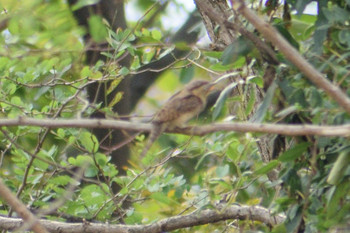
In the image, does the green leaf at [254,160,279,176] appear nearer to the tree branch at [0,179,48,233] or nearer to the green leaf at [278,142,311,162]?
the green leaf at [278,142,311,162]

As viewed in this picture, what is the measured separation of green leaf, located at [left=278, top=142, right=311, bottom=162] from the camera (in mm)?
2789

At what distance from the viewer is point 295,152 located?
Answer: 2.80 m

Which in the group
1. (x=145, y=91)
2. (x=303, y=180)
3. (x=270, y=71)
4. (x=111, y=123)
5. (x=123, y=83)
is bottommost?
(x=145, y=91)

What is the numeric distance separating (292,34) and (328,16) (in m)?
0.48

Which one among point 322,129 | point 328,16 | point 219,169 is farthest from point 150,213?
point 322,129

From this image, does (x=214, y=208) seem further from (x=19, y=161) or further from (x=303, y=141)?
(x=19, y=161)

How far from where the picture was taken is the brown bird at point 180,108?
322 centimetres

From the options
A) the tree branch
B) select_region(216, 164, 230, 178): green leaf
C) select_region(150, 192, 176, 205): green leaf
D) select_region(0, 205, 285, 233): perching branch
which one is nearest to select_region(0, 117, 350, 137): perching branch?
the tree branch

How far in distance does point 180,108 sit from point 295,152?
Result: 779 mm

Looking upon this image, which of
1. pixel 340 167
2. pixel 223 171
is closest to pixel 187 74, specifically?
pixel 223 171

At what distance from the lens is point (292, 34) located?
10.3 ft

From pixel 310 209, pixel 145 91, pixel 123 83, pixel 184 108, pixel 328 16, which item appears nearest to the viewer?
pixel 328 16

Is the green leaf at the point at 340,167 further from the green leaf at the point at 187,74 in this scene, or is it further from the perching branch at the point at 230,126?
the green leaf at the point at 187,74

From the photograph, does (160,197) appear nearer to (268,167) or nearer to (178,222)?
(178,222)
